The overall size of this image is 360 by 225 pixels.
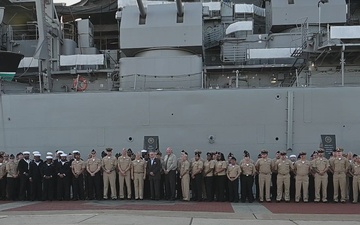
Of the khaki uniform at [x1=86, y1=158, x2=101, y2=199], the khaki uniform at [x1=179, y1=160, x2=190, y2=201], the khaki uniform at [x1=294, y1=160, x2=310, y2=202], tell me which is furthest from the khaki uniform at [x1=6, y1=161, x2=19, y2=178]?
the khaki uniform at [x1=294, y1=160, x2=310, y2=202]

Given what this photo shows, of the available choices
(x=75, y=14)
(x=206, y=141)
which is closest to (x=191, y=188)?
(x=206, y=141)

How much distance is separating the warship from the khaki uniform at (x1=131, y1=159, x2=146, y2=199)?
5.70 ft

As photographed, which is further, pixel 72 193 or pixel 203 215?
pixel 72 193

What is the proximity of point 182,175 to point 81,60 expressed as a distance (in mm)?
6237

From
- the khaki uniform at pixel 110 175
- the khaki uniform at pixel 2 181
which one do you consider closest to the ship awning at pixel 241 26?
the khaki uniform at pixel 110 175

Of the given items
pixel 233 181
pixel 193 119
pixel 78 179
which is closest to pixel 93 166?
pixel 78 179

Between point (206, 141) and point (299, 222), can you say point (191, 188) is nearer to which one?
point (206, 141)

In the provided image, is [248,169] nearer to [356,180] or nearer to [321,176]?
[321,176]

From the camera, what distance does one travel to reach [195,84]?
13.2 m

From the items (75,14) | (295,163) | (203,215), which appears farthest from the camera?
(75,14)

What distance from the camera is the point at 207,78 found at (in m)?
14.4

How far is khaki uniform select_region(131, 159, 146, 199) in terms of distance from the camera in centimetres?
1054

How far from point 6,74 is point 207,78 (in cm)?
615

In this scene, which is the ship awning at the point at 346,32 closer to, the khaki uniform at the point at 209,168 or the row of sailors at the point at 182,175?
the row of sailors at the point at 182,175
